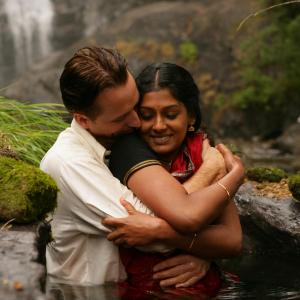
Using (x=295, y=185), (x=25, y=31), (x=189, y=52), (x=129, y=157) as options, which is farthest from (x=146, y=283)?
(x=25, y=31)

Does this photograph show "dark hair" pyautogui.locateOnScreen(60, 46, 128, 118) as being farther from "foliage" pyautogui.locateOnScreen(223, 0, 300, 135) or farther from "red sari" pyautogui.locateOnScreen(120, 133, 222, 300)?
"foliage" pyautogui.locateOnScreen(223, 0, 300, 135)

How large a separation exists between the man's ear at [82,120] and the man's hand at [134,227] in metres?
0.49

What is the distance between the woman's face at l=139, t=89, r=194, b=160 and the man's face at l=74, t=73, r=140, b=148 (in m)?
0.11

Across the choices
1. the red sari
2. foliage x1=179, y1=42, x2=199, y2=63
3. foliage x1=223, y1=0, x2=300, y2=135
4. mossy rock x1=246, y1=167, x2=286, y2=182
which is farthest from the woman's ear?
foliage x1=179, y1=42, x2=199, y2=63

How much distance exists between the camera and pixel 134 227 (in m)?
3.35

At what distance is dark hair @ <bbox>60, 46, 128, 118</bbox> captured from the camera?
3398 mm

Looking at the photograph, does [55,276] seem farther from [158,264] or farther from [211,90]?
[211,90]

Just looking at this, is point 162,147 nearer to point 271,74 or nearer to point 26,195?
point 26,195

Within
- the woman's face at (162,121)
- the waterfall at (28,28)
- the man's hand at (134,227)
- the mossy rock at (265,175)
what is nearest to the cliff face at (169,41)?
the waterfall at (28,28)

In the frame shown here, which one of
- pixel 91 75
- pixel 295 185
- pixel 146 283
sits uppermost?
pixel 91 75

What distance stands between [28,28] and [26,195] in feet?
50.6

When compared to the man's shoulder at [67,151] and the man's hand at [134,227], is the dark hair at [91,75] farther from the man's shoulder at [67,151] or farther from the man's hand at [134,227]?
the man's hand at [134,227]

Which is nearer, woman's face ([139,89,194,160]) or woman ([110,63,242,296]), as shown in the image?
woman ([110,63,242,296])

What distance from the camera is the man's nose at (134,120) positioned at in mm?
3559
